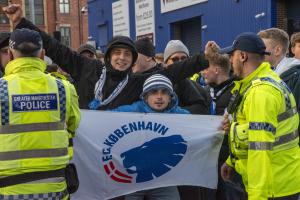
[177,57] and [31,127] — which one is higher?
[177,57]

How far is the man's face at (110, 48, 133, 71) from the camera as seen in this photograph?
4.65 m

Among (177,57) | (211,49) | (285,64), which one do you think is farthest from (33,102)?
(177,57)

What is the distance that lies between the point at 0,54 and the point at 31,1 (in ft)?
41.7

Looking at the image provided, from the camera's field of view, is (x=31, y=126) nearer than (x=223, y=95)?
Yes

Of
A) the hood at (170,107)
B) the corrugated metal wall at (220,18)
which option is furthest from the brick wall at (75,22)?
the hood at (170,107)

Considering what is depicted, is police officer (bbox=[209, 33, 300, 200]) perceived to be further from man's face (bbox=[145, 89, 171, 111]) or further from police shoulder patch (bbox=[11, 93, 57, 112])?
police shoulder patch (bbox=[11, 93, 57, 112])

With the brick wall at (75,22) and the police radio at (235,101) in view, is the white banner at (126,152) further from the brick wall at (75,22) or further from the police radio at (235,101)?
the brick wall at (75,22)

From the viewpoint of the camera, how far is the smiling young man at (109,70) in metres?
4.64

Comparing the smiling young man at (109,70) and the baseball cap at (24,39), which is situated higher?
the baseball cap at (24,39)

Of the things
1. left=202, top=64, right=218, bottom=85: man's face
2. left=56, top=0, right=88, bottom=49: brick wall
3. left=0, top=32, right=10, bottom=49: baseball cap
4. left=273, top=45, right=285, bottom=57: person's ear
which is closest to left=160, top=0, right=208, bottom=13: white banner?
left=202, top=64, right=218, bottom=85: man's face

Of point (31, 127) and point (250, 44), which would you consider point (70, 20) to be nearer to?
point (250, 44)

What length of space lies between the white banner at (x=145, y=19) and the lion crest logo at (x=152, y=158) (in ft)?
67.6

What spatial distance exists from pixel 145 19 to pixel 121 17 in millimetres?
2553

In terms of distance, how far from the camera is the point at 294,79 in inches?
180
